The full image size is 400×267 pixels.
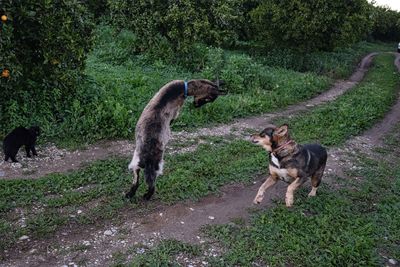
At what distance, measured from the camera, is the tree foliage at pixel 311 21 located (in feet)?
62.7

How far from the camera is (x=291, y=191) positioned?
6.21 metres

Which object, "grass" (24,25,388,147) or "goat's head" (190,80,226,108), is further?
"grass" (24,25,388,147)

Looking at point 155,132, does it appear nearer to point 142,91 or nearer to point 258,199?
point 258,199

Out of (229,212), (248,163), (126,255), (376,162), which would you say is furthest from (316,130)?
(126,255)

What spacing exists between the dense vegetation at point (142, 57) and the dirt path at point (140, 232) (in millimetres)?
3451

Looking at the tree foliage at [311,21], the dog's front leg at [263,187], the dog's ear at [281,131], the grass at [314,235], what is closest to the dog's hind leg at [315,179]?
the grass at [314,235]

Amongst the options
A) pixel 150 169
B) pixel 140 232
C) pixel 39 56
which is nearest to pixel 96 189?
pixel 150 169

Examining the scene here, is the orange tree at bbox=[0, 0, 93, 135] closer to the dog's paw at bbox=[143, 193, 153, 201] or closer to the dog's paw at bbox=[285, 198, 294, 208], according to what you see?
the dog's paw at bbox=[143, 193, 153, 201]

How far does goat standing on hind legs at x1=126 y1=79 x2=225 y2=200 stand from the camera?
18.7 ft

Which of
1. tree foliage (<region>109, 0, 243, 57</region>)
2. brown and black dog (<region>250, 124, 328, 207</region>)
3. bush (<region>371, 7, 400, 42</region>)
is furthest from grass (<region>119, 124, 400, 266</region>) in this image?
bush (<region>371, 7, 400, 42</region>)

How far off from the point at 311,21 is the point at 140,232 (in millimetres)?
16649

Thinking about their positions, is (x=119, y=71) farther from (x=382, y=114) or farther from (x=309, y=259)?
(x=309, y=259)

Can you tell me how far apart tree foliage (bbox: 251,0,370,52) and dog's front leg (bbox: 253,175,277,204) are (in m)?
14.7

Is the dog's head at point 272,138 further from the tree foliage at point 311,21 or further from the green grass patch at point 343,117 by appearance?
the tree foliage at point 311,21
